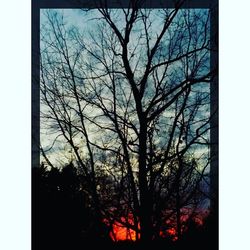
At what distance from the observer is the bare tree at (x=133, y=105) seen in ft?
15.1

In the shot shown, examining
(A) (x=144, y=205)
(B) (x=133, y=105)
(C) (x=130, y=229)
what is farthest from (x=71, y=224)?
(B) (x=133, y=105)

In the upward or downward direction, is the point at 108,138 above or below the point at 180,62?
below

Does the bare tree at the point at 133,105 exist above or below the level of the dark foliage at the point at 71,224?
above

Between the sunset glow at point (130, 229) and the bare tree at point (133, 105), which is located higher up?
the bare tree at point (133, 105)

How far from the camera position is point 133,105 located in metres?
4.60

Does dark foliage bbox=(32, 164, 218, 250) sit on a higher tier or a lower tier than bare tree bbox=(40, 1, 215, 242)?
lower

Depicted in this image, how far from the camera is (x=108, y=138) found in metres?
4.60

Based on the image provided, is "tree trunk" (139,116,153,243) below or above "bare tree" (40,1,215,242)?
below

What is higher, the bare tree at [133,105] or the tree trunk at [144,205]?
the bare tree at [133,105]

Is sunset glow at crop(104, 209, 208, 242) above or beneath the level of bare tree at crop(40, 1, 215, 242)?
beneath

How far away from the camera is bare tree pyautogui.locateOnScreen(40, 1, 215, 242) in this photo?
181 inches
